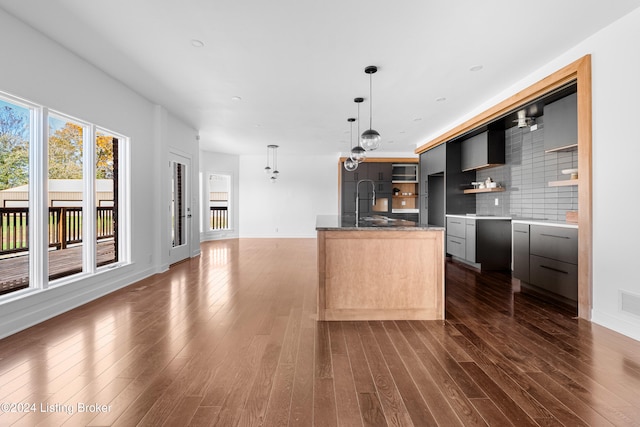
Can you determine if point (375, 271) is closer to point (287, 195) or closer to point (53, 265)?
point (53, 265)

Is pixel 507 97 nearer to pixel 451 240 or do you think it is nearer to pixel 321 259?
pixel 451 240

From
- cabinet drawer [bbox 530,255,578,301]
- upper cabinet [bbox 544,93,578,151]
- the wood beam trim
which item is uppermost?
the wood beam trim

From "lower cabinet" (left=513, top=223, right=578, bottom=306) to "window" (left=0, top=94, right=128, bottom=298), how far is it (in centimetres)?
523

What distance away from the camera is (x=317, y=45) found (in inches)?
122

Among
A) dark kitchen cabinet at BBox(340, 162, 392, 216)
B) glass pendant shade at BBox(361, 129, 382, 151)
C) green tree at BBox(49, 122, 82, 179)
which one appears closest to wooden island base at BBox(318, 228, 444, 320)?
glass pendant shade at BBox(361, 129, 382, 151)

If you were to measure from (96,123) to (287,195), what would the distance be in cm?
650

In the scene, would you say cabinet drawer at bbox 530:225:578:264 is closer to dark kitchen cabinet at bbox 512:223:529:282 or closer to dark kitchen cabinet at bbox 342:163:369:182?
dark kitchen cabinet at bbox 512:223:529:282

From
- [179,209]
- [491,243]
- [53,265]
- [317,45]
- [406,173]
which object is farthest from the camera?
[406,173]

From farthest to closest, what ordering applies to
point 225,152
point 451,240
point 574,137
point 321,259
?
point 225,152 → point 451,240 → point 574,137 → point 321,259

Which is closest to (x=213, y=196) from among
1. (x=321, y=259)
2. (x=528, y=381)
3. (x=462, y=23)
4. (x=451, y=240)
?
(x=451, y=240)

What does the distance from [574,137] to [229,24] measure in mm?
3777

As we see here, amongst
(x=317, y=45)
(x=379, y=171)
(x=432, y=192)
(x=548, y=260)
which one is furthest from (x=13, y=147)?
(x=379, y=171)

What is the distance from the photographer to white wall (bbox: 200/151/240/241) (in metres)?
9.17

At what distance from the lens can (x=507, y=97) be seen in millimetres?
4137
